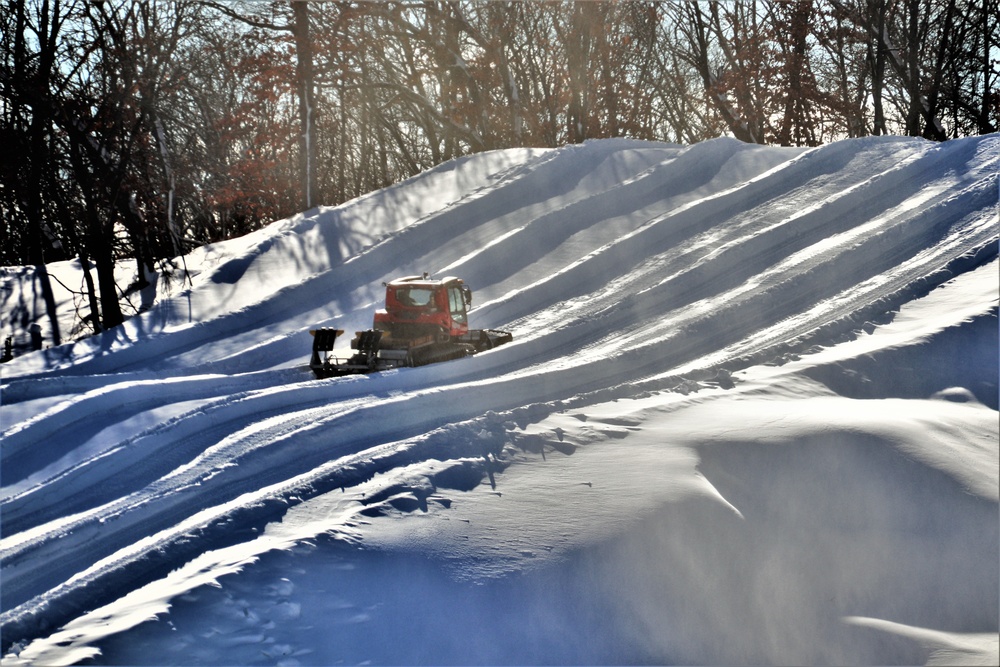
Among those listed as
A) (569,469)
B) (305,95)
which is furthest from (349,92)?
(569,469)

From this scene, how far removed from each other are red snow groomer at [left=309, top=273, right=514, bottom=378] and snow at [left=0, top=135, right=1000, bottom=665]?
1.41ft

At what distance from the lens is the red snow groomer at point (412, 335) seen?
11641mm

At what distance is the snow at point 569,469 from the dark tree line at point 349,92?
3.64 m

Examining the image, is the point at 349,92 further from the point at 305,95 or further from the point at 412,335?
the point at 412,335

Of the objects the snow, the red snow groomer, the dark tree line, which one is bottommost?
the snow

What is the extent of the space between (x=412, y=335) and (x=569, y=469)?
17.2ft

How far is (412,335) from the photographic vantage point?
12266 millimetres

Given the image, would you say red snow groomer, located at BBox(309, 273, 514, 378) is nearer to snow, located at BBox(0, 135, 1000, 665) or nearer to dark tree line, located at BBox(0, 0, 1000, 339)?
snow, located at BBox(0, 135, 1000, 665)

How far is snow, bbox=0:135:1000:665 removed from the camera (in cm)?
582

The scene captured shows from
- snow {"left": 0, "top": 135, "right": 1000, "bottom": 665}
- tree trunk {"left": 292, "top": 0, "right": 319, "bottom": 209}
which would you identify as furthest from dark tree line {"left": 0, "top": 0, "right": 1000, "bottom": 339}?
snow {"left": 0, "top": 135, "right": 1000, "bottom": 665}

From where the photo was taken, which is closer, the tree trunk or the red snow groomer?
the red snow groomer

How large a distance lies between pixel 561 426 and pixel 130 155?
1084 centimetres

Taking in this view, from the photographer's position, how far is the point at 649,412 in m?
8.56

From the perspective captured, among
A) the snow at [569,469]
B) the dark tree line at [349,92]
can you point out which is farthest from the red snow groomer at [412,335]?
the dark tree line at [349,92]
